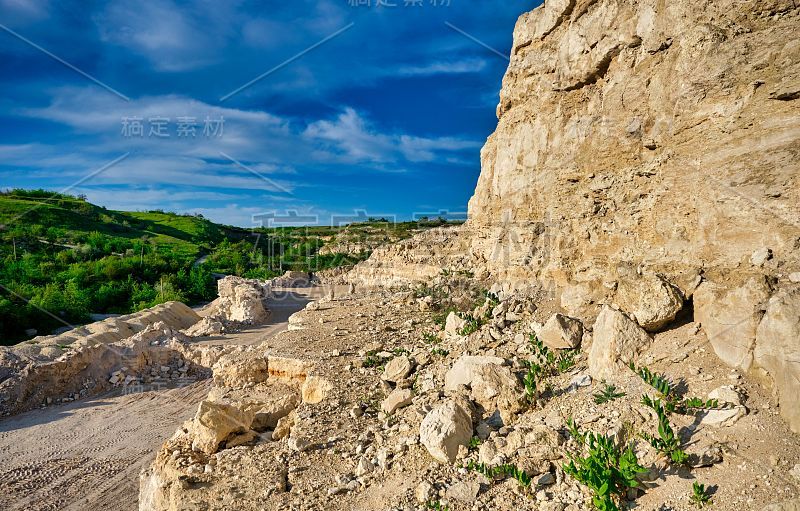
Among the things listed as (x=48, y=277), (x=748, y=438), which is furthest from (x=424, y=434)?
(x=48, y=277)

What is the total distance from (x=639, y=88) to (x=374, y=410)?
563 cm

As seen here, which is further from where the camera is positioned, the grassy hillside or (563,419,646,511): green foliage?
the grassy hillside

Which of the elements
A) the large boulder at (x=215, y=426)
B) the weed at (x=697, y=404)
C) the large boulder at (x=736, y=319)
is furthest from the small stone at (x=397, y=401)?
the large boulder at (x=736, y=319)

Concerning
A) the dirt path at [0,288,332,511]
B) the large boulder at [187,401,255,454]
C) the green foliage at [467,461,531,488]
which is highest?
the green foliage at [467,461,531,488]

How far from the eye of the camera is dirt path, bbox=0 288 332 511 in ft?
25.6

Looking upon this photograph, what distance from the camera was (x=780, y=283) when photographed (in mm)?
3531

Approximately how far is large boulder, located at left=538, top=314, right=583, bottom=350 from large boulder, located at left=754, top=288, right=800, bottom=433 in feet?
5.72

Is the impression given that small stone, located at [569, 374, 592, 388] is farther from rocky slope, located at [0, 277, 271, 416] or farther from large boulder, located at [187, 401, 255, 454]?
rocky slope, located at [0, 277, 271, 416]

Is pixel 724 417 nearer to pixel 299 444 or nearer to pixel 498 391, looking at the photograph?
pixel 498 391

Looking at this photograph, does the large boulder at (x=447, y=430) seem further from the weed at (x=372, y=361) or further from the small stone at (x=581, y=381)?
the weed at (x=372, y=361)

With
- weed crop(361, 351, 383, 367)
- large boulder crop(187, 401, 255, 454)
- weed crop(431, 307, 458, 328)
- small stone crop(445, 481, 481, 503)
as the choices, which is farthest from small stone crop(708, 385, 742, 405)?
large boulder crop(187, 401, 255, 454)

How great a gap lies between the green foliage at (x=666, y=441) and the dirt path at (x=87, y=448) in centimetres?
852

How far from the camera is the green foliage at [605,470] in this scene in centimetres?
291

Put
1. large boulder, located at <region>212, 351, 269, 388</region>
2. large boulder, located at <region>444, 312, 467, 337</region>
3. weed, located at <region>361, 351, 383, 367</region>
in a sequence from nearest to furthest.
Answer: large boulder, located at <region>444, 312, 467, 337</region> < weed, located at <region>361, 351, 383, 367</region> < large boulder, located at <region>212, 351, 269, 388</region>
